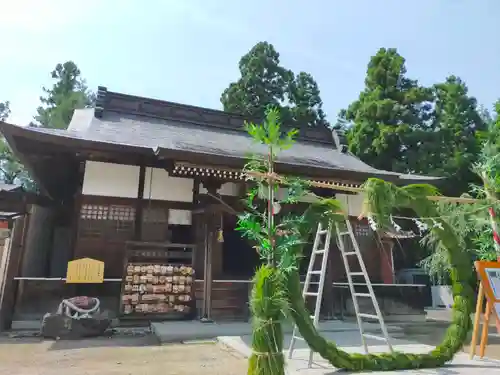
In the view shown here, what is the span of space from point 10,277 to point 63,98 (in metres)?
21.8

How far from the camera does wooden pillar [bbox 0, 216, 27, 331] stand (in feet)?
22.1

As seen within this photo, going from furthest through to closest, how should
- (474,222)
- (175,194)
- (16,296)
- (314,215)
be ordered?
(175,194)
(16,296)
(474,222)
(314,215)

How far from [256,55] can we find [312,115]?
5.81 meters

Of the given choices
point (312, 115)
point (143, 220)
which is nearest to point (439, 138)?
point (312, 115)

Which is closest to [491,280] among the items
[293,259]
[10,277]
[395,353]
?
[395,353]

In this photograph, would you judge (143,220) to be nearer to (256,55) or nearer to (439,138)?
(439,138)

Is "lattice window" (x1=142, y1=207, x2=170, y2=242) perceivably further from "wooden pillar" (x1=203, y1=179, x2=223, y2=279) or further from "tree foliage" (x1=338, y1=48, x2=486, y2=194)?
"tree foliage" (x1=338, y1=48, x2=486, y2=194)

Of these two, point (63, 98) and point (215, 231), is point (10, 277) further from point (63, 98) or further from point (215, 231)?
point (63, 98)

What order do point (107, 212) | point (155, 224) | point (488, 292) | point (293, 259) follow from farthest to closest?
point (155, 224) < point (107, 212) < point (488, 292) < point (293, 259)

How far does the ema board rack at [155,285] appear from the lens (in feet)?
24.9

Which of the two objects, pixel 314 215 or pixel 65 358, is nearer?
pixel 314 215

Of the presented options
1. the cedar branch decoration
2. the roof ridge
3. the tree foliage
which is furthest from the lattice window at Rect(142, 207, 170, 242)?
the tree foliage

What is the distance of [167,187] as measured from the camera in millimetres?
8812

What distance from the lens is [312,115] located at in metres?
25.7
